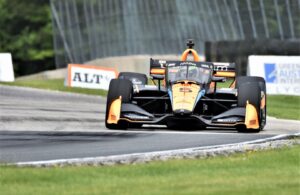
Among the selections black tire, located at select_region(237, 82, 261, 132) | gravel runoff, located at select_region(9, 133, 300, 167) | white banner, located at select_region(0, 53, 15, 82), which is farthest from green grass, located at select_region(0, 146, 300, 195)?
white banner, located at select_region(0, 53, 15, 82)

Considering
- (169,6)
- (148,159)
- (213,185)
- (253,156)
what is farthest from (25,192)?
(169,6)

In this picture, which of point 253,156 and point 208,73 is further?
point 208,73

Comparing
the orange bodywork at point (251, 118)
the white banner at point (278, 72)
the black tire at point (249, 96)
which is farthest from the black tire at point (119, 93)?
the white banner at point (278, 72)

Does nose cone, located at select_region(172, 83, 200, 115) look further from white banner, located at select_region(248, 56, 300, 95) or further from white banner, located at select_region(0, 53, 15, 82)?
white banner, located at select_region(0, 53, 15, 82)

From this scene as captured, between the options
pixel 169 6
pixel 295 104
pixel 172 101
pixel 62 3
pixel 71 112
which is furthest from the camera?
pixel 62 3

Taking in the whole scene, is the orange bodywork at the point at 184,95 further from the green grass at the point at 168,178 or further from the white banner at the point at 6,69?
the white banner at the point at 6,69

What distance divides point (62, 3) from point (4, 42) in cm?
2829

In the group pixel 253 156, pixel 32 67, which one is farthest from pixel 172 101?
pixel 32 67

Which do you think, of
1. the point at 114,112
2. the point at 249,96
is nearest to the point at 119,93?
the point at 114,112

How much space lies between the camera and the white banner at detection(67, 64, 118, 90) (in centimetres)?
3800

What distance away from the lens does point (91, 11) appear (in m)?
56.4

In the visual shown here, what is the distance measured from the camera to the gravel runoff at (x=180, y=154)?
13.1m

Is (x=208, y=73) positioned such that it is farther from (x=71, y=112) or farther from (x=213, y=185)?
(x=213, y=185)

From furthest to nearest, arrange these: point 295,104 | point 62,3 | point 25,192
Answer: point 62,3 → point 295,104 → point 25,192
